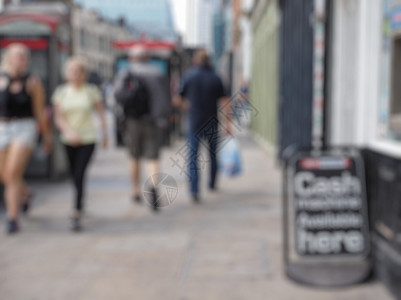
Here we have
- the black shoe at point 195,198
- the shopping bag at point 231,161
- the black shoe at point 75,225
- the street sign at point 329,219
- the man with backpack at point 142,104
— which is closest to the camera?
the street sign at point 329,219

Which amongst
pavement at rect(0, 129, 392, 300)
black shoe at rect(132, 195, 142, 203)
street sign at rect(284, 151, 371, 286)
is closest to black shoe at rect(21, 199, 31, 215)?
pavement at rect(0, 129, 392, 300)

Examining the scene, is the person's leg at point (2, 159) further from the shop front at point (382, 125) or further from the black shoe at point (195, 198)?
the shop front at point (382, 125)

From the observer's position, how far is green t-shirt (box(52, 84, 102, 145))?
573cm

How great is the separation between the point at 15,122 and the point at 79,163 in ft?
2.30

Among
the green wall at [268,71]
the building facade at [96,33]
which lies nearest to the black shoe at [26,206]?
the green wall at [268,71]

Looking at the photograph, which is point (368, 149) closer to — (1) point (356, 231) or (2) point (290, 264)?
(1) point (356, 231)

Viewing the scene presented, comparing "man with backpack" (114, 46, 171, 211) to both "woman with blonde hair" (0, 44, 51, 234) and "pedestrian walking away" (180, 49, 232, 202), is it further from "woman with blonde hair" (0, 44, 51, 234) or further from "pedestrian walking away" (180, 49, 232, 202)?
"woman with blonde hair" (0, 44, 51, 234)

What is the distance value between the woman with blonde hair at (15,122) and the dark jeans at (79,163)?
407mm

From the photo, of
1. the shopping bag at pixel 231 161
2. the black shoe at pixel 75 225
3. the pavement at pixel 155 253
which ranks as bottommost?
the pavement at pixel 155 253

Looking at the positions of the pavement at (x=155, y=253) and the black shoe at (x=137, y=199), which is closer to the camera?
the pavement at (x=155, y=253)

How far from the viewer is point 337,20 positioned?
5734mm

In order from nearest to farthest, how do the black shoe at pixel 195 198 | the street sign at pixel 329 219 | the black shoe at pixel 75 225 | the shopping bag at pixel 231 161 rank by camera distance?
1. the street sign at pixel 329 219
2. the black shoe at pixel 75 225
3. the black shoe at pixel 195 198
4. the shopping bag at pixel 231 161

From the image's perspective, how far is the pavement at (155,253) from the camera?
3.94 metres

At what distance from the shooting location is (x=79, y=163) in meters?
5.74
